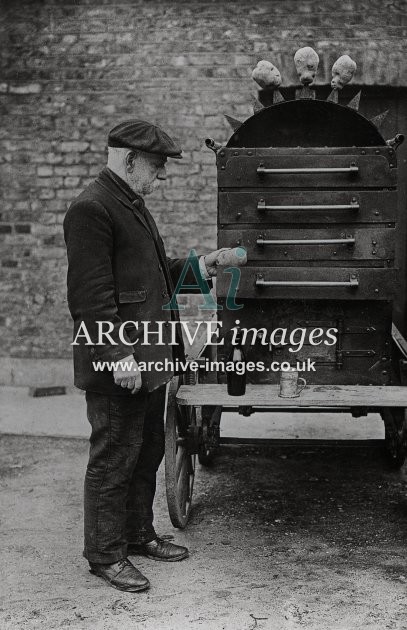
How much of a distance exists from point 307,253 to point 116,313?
1.28 meters

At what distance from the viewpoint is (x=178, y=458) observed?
445 cm

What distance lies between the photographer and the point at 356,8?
723 cm

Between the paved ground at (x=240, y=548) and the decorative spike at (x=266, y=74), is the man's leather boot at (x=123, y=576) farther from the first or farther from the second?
the decorative spike at (x=266, y=74)

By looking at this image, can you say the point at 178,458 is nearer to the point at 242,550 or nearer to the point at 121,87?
the point at 242,550

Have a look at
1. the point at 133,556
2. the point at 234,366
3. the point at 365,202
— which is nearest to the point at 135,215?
the point at 234,366

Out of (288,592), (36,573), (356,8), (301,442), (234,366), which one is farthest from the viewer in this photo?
(356,8)

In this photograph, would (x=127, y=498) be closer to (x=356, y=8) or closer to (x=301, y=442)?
(x=301, y=442)

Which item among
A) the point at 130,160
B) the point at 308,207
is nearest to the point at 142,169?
the point at 130,160

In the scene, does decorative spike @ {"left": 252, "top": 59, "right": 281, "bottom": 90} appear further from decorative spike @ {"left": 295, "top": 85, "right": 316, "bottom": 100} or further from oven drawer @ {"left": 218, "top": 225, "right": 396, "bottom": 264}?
oven drawer @ {"left": 218, "top": 225, "right": 396, "bottom": 264}

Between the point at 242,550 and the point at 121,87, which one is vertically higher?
the point at 121,87

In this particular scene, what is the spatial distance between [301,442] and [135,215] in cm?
184

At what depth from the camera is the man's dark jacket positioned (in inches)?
144

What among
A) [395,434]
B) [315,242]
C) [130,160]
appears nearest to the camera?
[130,160]

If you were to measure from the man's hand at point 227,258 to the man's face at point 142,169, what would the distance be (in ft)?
1.98
